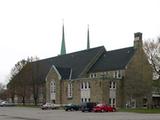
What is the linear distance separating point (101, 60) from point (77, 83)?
9.02 metres

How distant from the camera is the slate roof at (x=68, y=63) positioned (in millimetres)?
98500

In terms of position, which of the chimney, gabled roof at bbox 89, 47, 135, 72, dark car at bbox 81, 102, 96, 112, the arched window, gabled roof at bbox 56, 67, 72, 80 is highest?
the chimney

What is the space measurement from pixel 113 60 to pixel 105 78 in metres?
9.10

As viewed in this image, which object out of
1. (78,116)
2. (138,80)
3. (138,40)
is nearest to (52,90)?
(138,40)

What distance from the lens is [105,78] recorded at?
278 feet

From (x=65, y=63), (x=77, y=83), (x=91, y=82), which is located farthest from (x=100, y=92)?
(x=65, y=63)

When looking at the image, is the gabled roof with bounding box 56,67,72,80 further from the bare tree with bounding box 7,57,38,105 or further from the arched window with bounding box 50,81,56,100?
the bare tree with bounding box 7,57,38,105

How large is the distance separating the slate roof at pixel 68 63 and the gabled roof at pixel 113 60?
7.40 feet

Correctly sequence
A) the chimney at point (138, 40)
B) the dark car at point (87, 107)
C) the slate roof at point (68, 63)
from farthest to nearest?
1. the slate roof at point (68, 63)
2. the chimney at point (138, 40)
3. the dark car at point (87, 107)

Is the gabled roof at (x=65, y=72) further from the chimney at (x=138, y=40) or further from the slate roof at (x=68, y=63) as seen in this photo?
the chimney at (x=138, y=40)

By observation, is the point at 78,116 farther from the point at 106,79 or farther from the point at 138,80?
the point at 106,79

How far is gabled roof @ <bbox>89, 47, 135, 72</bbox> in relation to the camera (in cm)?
8844

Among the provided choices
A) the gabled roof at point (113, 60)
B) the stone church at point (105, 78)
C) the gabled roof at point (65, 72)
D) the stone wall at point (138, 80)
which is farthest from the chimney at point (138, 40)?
the gabled roof at point (65, 72)

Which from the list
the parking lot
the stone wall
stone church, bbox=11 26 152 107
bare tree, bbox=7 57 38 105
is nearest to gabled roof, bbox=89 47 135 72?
stone church, bbox=11 26 152 107
